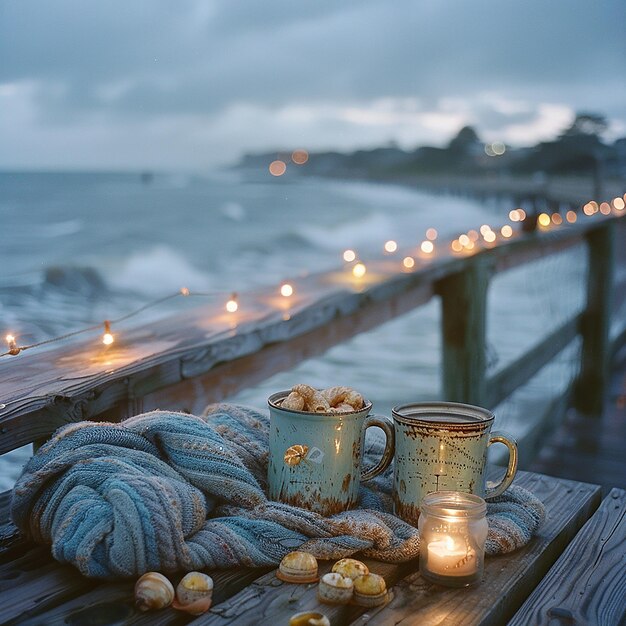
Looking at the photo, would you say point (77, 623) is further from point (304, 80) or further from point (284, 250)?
point (304, 80)

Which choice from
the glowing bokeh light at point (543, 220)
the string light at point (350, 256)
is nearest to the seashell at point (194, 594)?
the string light at point (350, 256)

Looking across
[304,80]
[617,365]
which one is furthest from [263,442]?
[304,80]

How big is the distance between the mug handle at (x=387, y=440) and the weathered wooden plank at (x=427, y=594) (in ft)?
0.64

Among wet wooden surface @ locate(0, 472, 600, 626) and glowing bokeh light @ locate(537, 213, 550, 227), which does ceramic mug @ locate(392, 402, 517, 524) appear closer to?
wet wooden surface @ locate(0, 472, 600, 626)

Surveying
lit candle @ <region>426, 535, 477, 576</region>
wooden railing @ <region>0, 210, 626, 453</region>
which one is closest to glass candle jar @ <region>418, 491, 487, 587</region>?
lit candle @ <region>426, 535, 477, 576</region>

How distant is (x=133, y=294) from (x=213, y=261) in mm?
6183

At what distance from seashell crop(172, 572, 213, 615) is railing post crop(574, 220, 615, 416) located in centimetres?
484

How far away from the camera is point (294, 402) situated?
1250mm

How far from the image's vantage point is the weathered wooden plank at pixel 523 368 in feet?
12.9

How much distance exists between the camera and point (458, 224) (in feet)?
97.9

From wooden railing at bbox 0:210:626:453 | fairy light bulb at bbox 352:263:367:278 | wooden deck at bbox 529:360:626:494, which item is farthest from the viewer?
wooden deck at bbox 529:360:626:494

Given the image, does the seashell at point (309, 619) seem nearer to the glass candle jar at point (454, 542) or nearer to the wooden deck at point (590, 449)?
the glass candle jar at point (454, 542)

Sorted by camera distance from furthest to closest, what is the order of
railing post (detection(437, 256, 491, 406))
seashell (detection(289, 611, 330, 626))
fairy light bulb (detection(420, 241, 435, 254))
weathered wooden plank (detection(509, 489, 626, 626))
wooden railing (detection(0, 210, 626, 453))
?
fairy light bulb (detection(420, 241, 435, 254)) → railing post (detection(437, 256, 491, 406)) → wooden railing (detection(0, 210, 626, 453)) → weathered wooden plank (detection(509, 489, 626, 626)) → seashell (detection(289, 611, 330, 626))

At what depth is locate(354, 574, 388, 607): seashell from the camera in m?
1.04
